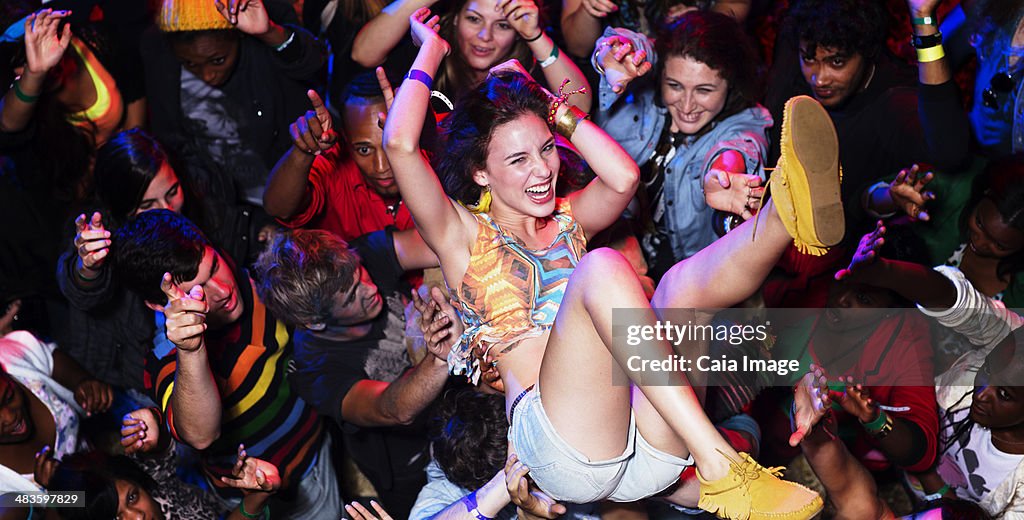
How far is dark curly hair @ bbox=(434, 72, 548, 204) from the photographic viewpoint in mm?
3039

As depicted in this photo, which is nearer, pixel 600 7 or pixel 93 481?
pixel 93 481

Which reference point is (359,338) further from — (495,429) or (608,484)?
(608,484)

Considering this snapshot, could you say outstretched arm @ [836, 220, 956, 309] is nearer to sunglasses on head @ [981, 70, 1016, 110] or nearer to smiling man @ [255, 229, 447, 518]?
sunglasses on head @ [981, 70, 1016, 110]

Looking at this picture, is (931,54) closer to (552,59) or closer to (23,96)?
(552,59)

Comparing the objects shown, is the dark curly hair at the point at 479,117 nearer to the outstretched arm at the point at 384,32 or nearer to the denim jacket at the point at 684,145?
the denim jacket at the point at 684,145

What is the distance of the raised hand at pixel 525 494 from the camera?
111 inches

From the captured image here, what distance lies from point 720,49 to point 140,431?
2.21m

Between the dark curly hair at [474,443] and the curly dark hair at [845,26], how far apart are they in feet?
5.46

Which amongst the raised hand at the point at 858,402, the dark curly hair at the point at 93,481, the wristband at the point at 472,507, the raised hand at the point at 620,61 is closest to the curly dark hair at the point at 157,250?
the dark curly hair at the point at 93,481

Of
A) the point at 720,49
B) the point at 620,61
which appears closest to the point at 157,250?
the point at 620,61

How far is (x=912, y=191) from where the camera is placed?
323 centimetres

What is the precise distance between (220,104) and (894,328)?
2.54m

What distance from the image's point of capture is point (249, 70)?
4.00m

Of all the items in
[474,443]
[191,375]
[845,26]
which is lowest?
→ [474,443]
